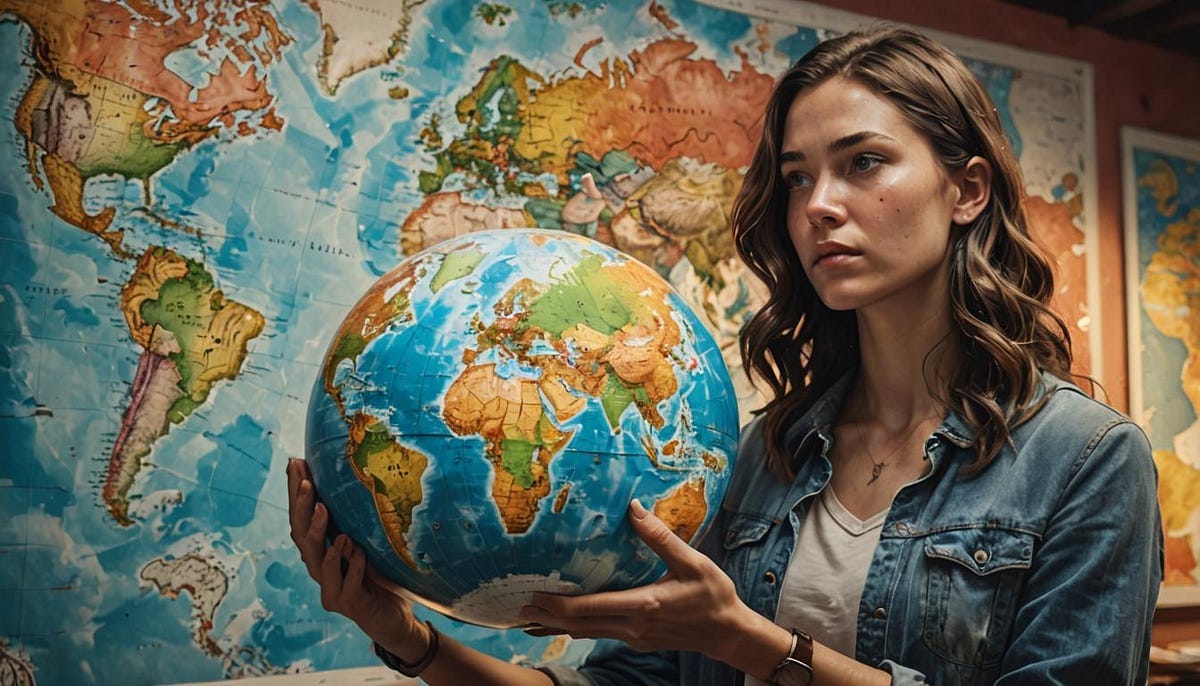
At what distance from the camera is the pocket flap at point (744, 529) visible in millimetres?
1463

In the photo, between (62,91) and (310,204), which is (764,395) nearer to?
(310,204)

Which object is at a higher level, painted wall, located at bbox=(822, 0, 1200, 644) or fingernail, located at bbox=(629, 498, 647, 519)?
painted wall, located at bbox=(822, 0, 1200, 644)

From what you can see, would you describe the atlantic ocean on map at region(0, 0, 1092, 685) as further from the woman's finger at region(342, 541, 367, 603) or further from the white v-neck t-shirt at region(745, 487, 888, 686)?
the white v-neck t-shirt at region(745, 487, 888, 686)

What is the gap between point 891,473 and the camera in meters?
1.41

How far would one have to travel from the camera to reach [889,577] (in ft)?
4.20

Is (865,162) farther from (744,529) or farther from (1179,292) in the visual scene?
(1179,292)

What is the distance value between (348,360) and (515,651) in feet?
4.60

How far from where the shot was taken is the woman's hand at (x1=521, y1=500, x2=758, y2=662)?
1135mm

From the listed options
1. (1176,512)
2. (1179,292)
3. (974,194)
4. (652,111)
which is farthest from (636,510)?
(1179,292)

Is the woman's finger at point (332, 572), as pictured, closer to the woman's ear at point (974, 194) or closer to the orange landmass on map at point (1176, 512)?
the woman's ear at point (974, 194)

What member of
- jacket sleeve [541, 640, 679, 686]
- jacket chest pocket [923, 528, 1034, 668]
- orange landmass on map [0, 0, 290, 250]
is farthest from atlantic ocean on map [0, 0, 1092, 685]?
jacket chest pocket [923, 528, 1034, 668]

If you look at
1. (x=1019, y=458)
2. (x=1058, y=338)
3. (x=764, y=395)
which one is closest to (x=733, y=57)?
(x=764, y=395)

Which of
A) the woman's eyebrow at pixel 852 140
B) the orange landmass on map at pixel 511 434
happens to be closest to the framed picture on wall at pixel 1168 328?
the woman's eyebrow at pixel 852 140

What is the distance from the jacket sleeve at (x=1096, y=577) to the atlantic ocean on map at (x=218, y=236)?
1.43m
